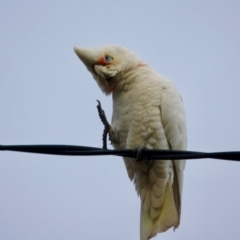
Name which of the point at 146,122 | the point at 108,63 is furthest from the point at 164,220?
the point at 108,63

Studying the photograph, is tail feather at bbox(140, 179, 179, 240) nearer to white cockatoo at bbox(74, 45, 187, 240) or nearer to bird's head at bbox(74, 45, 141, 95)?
white cockatoo at bbox(74, 45, 187, 240)

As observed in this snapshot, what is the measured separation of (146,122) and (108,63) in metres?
0.71

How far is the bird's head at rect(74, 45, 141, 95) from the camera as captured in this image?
4535mm

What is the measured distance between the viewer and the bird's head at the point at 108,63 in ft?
14.9

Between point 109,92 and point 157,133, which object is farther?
point 109,92

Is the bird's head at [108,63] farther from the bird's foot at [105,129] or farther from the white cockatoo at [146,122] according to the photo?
the bird's foot at [105,129]

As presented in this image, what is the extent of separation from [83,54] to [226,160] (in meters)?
2.30

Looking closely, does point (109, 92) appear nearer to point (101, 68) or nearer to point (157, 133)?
point (101, 68)

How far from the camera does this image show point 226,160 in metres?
2.64

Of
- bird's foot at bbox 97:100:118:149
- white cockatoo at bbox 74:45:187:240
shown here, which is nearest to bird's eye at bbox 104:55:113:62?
white cockatoo at bbox 74:45:187:240

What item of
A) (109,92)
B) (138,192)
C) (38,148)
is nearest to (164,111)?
(109,92)

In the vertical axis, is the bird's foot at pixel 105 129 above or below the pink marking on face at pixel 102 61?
below

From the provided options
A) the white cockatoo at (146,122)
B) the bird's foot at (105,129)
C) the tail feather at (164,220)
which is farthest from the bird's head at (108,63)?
the tail feather at (164,220)

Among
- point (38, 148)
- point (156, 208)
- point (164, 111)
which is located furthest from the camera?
point (156, 208)
